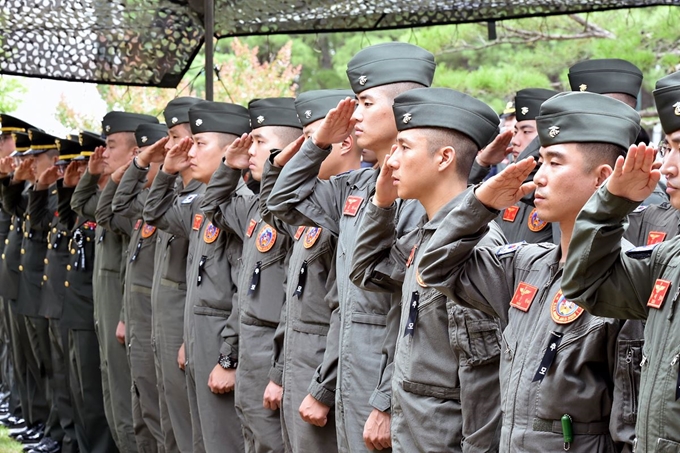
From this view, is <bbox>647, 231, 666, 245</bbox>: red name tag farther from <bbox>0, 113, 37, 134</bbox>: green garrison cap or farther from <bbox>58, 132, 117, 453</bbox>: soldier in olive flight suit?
<bbox>0, 113, 37, 134</bbox>: green garrison cap

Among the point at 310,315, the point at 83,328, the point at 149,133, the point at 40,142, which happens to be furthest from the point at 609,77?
the point at 40,142

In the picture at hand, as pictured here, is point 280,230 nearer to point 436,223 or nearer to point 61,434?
point 436,223

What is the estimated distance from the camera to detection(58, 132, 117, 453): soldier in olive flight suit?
24.4 feet

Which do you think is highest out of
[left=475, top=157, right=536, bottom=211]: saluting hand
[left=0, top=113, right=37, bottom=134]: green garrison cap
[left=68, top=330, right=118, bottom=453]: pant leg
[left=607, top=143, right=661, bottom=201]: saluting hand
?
[left=607, top=143, right=661, bottom=201]: saluting hand

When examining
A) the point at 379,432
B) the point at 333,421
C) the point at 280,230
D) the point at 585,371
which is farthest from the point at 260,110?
the point at 585,371

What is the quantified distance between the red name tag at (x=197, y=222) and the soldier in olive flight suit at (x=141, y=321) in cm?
61

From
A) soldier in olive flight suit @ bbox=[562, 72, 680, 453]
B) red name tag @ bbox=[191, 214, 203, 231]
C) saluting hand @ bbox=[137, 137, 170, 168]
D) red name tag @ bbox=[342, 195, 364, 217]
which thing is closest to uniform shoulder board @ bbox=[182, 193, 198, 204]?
red name tag @ bbox=[191, 214, 203, 231]

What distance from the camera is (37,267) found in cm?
862

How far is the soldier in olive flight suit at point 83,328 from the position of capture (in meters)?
7.43

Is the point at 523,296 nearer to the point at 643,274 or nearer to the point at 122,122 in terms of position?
the point at 643,274

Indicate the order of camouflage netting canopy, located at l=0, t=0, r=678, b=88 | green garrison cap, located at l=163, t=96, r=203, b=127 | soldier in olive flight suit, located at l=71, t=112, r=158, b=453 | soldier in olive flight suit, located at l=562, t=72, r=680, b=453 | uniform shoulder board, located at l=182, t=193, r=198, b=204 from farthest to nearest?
soldier in olive flight suit, located at l=71, t=112, r=158, b=453 → camouflage netting canopy, located at l=0, t=0, r=678, b=88 → green garrison cap, located at l=163, t=96, r=203, b=127 → uniform shoulder board, located at l=182, t=193, r=198, b=204 → soldier in olive flight suit, located at l=562, t=72, r=680, b=453

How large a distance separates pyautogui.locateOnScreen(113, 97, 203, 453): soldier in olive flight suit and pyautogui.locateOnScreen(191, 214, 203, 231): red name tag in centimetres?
24

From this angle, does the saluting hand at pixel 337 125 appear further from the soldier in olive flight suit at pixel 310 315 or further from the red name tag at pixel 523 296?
the red name tag at pixel 523 296

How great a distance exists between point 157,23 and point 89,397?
2.44 m
